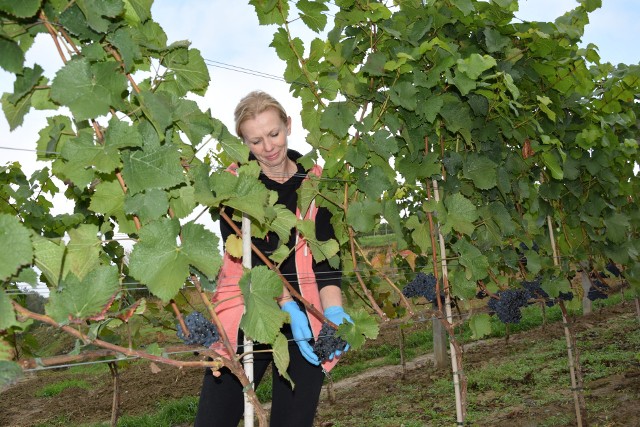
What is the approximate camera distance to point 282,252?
200 cm

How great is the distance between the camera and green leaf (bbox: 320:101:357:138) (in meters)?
2.40

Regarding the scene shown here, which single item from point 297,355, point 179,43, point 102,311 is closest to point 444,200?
point 297,355

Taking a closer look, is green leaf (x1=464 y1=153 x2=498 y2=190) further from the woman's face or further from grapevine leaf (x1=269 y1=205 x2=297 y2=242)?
grapevine leaf (x1=269 y1=205 x2=297 y2=242)

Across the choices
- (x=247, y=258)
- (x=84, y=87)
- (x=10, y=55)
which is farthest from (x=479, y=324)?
(x=10, y=55)

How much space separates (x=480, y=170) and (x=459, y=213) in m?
0.27

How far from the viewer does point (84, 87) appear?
142 centimetres

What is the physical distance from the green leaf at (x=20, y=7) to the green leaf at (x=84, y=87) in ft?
0.48

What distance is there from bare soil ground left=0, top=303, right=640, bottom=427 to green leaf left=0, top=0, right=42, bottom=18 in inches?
182

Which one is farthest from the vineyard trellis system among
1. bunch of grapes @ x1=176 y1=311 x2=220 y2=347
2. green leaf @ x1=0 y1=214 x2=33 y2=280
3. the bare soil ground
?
the bare soil ground

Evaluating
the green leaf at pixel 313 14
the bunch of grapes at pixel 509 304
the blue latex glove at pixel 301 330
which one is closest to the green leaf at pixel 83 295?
the blue latex glove at pixel 301 330

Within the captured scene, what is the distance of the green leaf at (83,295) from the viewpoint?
141 centimetres

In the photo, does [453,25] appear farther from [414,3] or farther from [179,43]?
[179,43]

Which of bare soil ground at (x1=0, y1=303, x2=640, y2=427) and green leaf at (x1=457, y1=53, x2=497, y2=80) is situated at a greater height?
green leaf at (x1=457, y1=53, x2=497, y2=80)

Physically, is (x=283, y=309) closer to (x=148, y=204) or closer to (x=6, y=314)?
(x=148, y=204)
